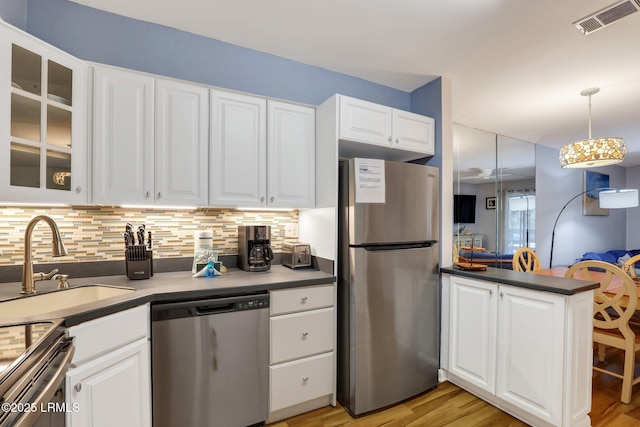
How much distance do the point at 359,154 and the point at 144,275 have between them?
1.86 meters

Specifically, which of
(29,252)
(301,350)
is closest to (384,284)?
(301,350)

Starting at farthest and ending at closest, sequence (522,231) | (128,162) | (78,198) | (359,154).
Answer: (522,231)
(359,154)
(128,162)
(78,198)

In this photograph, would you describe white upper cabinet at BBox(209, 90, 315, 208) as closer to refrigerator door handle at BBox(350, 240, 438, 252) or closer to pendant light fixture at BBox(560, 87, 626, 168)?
refrigerator door handle at BBox(350, 240, 438, 252)

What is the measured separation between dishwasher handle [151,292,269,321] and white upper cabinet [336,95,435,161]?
122 centimetres

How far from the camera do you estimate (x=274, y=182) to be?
2129mm

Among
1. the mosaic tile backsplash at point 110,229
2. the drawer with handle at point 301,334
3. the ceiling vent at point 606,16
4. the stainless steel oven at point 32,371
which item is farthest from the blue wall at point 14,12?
the ceiling vent at point 606,16

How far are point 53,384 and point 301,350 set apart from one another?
51.7 inches

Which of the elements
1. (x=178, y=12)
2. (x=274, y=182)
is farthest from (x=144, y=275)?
(x=178, y=12)

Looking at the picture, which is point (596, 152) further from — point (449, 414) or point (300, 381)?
point (300, 381)

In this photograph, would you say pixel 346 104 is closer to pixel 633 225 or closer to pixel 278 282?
pixel 278 282

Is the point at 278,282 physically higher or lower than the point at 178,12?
lower

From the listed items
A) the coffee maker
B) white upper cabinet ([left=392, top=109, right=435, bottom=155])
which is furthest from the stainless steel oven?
white upper cabinet ([left=392, top=109, right=435, bottom=155])

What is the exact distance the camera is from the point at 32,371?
79cm

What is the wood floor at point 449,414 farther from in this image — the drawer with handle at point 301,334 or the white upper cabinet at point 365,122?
the white upper cabinet at point 365,122
